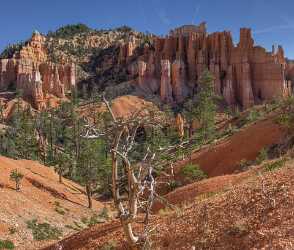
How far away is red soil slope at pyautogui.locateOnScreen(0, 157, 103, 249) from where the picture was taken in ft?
81.7

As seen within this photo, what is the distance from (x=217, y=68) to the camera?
102438 millimetres

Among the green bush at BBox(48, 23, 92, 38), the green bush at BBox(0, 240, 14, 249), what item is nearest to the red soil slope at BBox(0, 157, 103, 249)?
the green bush at BBox(0, 240, 14, 249)

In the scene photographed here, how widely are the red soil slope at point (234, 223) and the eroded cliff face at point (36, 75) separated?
91.9 metres

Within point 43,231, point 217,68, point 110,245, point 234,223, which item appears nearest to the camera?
point 234,223

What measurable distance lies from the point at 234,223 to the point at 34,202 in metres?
22.1

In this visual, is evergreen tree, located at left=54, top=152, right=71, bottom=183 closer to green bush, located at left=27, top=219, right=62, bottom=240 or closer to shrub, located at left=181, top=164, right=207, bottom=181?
shrub, located at left=181, top=164, right=207, bottom=181

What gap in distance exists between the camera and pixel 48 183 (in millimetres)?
37688

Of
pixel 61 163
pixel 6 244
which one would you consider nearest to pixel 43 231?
pixel 6 244

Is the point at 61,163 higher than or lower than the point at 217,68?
lower

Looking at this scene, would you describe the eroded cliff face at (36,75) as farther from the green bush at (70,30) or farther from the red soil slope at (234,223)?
the red soil slope at (234,223)

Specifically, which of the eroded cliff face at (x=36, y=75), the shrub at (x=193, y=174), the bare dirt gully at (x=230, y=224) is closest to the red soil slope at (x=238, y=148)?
the shrub at (x=193, y=174)

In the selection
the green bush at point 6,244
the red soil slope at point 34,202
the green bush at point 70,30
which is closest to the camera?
the green bush at point 6,244

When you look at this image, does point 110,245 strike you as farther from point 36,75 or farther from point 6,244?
point 36,75

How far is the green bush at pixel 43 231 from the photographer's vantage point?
82.8 ft
